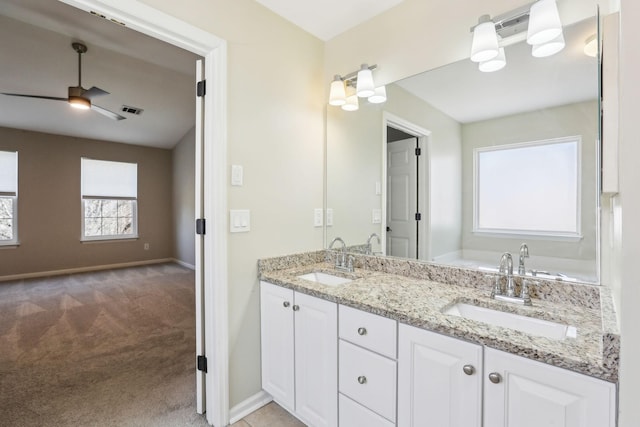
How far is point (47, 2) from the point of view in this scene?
2.46 m

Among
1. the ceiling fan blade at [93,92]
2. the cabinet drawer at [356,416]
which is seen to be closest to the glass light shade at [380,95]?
the cabinet drawer at [356,416]

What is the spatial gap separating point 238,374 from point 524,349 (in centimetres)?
151

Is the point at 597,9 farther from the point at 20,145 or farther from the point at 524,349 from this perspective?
the point at 20,145

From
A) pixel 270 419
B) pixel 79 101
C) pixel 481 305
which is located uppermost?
pixel 79 101

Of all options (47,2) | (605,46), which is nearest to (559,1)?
(605,46)

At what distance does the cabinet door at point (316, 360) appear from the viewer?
1.43 meters

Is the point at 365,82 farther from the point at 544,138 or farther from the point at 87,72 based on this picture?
the point at 87,72

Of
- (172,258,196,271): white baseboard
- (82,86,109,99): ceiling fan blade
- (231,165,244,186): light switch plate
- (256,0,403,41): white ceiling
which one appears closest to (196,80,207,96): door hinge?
(231,165,244,186): light switch plate

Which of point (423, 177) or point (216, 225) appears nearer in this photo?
point (216, 225)

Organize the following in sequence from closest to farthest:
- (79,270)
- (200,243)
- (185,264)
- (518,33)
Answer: (518,33) → (200,243) → (79,270) → (185,264)

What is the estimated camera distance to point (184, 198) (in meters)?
6.21

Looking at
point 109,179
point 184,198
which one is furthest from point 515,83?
point 109,179

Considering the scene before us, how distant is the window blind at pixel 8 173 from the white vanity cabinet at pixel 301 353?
226 inches

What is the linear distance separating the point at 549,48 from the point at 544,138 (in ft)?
1.34
